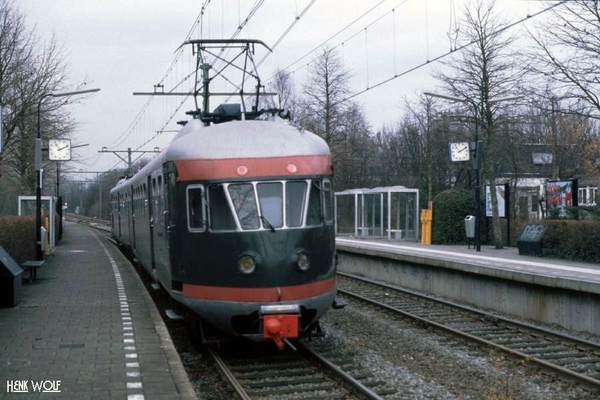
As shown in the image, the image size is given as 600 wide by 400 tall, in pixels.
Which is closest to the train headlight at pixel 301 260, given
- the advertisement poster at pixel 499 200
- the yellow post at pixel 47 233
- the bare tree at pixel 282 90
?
the advertisement poster at pixel 499 200

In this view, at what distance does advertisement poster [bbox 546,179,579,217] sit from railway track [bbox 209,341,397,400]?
14.8 meters

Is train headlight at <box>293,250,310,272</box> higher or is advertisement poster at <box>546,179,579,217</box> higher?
advertisement poster at <box>546,179,579,217</box>

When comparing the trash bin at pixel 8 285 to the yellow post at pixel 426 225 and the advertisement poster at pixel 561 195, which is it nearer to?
the advertisement poster at pixel 561 195

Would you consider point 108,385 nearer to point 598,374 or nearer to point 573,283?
point 598,374

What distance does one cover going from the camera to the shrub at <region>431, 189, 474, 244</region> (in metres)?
29.5

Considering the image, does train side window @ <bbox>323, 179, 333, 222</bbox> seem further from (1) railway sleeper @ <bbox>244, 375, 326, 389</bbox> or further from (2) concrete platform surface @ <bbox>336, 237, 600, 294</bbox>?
(2) concrete platform surface @ <bbox>336, 237, 600, 294</bbox>

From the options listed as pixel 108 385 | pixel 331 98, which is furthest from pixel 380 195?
pixel 108 385

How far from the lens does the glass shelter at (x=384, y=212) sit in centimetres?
3089

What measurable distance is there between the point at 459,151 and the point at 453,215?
10.9 feet

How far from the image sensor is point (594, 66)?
68.6 feet

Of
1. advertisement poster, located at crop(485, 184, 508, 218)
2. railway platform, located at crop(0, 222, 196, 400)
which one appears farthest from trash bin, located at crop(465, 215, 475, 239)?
railway platform, located at crop(0, 222, 196, 400)

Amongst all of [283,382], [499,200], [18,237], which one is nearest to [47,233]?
[18,237]

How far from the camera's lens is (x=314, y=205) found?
9.91m

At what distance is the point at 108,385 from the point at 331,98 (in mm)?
34050
